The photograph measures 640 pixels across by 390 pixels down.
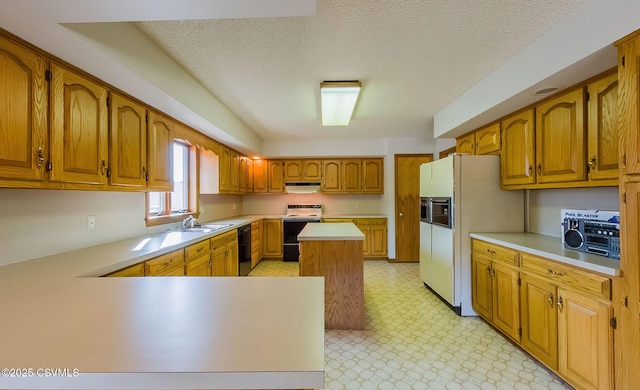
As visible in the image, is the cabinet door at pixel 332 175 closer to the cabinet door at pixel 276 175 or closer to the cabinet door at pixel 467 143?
the cabinet door at pixel 276 175

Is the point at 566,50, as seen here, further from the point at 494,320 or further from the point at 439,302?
the point at 439,302

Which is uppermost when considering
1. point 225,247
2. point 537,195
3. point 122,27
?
point 122,27

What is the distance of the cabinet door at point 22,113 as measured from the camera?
127cm

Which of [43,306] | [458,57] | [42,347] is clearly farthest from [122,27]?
[458,57]

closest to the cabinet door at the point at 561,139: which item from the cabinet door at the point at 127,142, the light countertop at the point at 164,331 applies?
the light countertop at the point at 164,331

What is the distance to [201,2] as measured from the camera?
1205 millimetres

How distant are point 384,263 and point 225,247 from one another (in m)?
3.00

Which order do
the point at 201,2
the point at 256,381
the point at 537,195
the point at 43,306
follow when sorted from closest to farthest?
the point at 256,381 → the point at 43,306 → the point at 201,2 → the point at 537,195

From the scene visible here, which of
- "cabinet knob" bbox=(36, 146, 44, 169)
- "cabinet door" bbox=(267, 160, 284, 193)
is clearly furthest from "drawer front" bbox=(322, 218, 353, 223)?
"cabinet knob" bbox=(36, 146, 44, 169)

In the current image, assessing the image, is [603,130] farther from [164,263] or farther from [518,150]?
[164,263]

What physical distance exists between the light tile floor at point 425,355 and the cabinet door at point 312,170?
2.92m

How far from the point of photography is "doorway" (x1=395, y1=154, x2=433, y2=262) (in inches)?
200

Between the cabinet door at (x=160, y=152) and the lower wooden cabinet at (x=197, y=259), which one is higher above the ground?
the cabinet door at (x=160, y=152)

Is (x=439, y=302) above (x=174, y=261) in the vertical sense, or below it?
below
